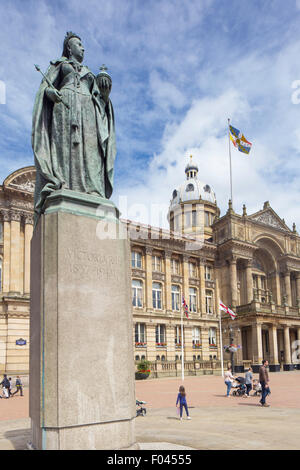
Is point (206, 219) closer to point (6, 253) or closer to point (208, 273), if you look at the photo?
point (208, 273)

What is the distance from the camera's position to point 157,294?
168 ft

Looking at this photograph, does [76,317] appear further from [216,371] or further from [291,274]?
[291,274]

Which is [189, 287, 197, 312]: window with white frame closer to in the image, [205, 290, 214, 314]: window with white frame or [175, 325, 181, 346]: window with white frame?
[205, 290, 214, 314]: window with white frame

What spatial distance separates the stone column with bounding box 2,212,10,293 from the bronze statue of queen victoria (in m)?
32.7

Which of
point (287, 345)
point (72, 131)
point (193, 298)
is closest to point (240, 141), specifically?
point (193, 298)

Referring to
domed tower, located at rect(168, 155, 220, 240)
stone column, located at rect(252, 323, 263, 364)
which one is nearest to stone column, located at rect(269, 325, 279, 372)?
stone column, located at rect(252, 323, 263, 364)

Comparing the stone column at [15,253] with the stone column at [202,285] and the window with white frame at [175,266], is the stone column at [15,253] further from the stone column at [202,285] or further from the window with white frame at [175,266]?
the stone column at [202,285]

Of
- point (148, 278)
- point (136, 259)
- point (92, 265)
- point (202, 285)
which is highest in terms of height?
point (136, 259)

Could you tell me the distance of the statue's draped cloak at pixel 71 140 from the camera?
712 cm

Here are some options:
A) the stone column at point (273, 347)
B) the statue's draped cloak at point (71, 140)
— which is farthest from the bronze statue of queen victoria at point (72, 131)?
the stone column at point (273, 347)

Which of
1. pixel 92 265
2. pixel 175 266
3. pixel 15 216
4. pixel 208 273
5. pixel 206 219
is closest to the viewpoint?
pixel 92 265

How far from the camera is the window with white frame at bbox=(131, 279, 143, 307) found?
49.1 m

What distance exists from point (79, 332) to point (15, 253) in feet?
113

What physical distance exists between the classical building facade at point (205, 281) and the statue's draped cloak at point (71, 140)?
108 feet
